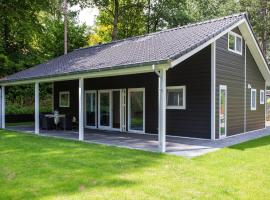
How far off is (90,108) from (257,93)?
27.2 ft

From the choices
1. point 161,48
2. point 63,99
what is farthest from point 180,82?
point 63,99

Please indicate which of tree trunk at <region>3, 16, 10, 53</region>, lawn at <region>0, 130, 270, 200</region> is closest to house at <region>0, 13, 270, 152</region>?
lawn at <region>0, 130, 270, 200</region>

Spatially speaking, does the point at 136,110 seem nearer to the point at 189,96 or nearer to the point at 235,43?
the point at 189,96

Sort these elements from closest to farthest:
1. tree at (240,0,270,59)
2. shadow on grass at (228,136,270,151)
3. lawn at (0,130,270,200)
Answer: lawn at (0,130,270,200) < shadow on grass at (228,136,270,151) < tree at (240,0,270,59)

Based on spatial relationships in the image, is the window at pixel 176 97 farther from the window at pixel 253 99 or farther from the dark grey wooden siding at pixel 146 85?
the window at pixel 253 99

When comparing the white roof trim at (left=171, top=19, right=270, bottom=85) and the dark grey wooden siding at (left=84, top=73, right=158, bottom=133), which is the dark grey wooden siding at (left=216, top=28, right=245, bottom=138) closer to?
the white roof trim at (left=171, top=19, right=270, bottom=85)

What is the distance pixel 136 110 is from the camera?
13.2 m

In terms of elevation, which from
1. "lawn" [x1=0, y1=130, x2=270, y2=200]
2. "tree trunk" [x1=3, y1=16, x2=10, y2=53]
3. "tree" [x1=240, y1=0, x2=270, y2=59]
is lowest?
"lawn" [x1=0, y1=130, x2=270, y2=200]

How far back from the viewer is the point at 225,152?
828 centimetres

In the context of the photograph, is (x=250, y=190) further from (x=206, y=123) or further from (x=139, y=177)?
(x=206, y=123)

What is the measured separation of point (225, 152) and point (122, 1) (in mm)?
22590

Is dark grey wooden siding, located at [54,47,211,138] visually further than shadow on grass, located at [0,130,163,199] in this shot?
Yes

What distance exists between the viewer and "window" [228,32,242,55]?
12133 millimetres

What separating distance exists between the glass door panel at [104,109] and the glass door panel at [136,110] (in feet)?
4.32
